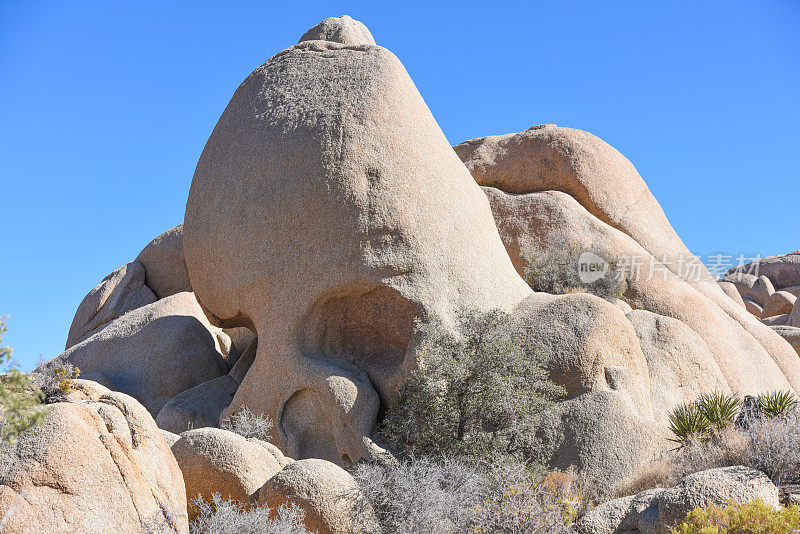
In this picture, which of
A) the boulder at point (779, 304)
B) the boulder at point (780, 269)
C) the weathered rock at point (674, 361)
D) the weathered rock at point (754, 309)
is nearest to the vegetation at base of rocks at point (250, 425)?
the weathered rock at point (674, 361)

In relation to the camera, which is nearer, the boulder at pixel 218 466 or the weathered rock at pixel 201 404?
the boulder at pixel 218 466

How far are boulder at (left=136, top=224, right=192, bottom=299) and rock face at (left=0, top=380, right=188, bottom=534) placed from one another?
16.3 metres

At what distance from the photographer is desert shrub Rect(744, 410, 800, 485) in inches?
350

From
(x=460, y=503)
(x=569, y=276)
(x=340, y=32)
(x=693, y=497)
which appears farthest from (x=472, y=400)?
(x=340, y=32)

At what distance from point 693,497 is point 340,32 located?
12.3 metres

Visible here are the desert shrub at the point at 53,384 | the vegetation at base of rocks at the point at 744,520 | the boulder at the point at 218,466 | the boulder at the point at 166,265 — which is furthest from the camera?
the boulder at the point at 166,265

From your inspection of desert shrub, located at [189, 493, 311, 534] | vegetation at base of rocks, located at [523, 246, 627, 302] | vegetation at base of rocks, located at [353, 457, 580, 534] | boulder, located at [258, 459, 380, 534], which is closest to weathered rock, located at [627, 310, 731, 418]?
vegetation at base of rocks, located at [523, 246, 627, 302]

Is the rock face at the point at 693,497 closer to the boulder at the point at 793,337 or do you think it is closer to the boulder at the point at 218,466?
the boulder at the point at 218,466

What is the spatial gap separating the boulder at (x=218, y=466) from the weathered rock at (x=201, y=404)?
16.1 feet

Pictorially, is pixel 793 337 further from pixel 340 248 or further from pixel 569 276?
pixel 340 248

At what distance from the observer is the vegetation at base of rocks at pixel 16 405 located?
579 cm

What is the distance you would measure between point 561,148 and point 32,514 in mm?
16141

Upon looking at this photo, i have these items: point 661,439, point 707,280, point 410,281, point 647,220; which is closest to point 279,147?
point 410,281

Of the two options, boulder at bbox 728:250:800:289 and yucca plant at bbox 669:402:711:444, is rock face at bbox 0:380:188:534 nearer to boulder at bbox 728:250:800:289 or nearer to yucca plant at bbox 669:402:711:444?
yucca plant at bbox 669:402:711:444
